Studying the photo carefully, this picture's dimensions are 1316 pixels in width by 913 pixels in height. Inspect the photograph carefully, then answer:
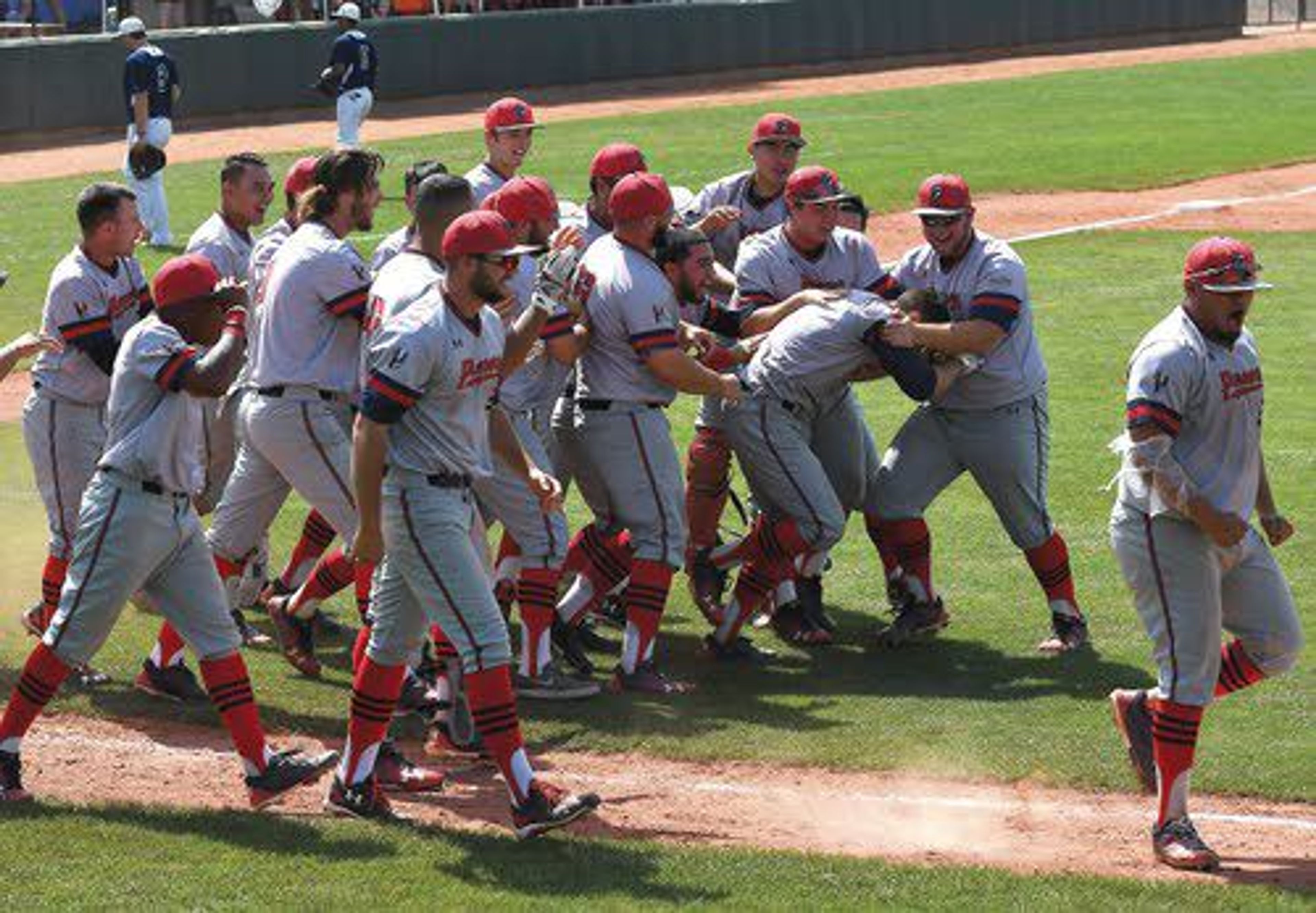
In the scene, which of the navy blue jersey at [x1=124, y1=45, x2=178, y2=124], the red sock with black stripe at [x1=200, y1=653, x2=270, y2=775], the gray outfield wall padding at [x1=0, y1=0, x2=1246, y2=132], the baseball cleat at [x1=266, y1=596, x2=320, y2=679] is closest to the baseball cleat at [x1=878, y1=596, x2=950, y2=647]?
the baseball cleat at [x1=266, y1=596, x2=320, y2=679]

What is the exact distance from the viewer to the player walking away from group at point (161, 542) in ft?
26.4

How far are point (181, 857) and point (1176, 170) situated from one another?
2068cm

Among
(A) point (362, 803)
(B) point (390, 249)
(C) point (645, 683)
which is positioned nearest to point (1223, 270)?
(C) point (645, 683)

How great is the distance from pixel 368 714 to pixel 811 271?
11.6 ft

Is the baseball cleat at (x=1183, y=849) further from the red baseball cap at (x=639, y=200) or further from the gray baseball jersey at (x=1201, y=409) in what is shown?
the red baseball cap at (x=639, y=200)

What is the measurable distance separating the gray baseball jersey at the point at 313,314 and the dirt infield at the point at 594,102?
19029 mm

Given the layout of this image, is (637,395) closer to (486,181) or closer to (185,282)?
(185,282)

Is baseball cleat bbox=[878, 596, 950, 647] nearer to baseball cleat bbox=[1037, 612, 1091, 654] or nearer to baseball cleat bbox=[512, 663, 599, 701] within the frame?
baseball cleat bbox=[1037, 612, 1091, 654]

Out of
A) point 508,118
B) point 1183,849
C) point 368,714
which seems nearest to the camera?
point 1183,849

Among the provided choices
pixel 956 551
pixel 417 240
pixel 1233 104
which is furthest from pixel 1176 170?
pixel 417 240

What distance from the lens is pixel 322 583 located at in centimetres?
993

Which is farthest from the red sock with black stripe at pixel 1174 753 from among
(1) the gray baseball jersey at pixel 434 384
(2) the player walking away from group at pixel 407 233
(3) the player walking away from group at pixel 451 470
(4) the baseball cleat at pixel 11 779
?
(4) the baseball cleat at pixel 11 779

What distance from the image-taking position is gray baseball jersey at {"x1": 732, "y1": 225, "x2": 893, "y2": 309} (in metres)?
10.6

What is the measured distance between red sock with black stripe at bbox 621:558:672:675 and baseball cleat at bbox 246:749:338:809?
1.87 metres
